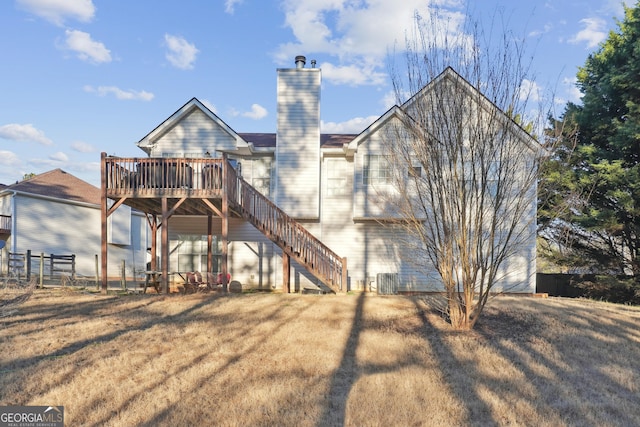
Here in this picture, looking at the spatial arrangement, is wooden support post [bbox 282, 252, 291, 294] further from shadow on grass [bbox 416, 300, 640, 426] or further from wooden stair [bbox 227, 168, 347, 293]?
shadow on grass [bbox 416, 300, 640, 426]

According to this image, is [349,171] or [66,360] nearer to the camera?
[66,360]

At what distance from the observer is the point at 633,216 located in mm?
14227

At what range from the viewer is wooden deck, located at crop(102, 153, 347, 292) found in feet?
36.7

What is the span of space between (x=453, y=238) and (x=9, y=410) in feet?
21.7

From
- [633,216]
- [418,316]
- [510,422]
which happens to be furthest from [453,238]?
[633,216]

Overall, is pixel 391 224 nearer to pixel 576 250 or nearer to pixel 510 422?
pixel 576 250

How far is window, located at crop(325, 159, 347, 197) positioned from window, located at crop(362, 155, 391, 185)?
1.09 meters

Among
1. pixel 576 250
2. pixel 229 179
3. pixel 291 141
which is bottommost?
pixel 576 250

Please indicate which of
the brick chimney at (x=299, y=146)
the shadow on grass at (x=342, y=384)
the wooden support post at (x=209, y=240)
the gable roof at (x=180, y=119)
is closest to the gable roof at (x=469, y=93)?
the shadow on grass at (x=342, y=384)

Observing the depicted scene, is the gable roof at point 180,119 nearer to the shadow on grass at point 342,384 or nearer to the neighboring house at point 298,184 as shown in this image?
the neighboring house at point 298,184

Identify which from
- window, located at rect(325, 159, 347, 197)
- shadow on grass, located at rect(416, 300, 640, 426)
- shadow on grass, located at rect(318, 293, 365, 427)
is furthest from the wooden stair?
shadow on grass, located at rect(318, 293, 365, 427)

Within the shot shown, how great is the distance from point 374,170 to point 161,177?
687cm

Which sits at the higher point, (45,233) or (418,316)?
(45,233)

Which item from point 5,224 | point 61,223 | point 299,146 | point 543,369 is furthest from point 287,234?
point 5,224
